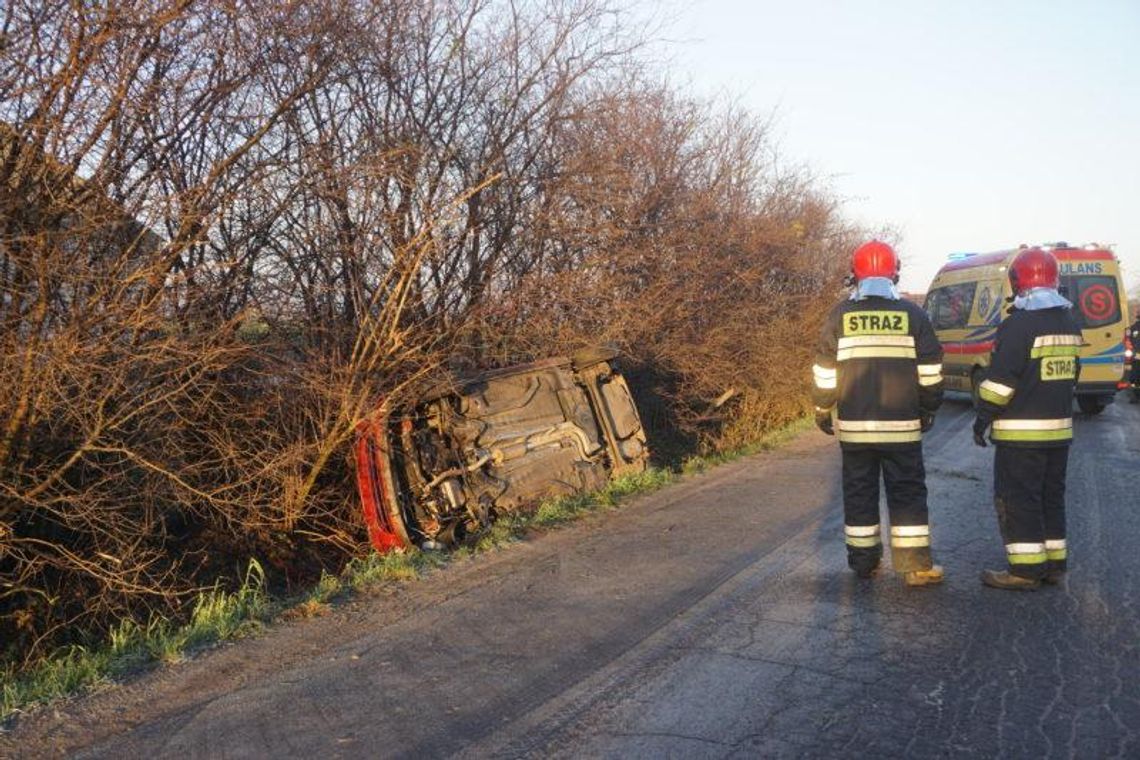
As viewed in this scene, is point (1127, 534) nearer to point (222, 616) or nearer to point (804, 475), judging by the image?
point (804, 475)

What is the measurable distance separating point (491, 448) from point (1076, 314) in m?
10.9

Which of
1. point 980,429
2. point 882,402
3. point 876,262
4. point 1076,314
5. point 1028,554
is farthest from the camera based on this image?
point 1076,314

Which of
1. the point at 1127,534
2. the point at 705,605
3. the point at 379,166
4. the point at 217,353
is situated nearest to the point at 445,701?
the point at 705,605

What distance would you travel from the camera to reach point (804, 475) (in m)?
9.84

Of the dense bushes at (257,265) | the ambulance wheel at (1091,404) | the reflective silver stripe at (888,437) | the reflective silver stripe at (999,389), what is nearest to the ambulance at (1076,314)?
the ambulance wheel at (1091,404)

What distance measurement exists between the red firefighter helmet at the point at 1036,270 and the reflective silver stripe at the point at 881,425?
109 centimetres

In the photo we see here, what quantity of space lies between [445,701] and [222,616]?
189 centimetres

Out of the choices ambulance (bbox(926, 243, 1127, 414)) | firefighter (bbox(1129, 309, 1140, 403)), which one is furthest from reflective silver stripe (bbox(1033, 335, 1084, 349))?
firefighter (bbox(1129, 309, 1140, 403))

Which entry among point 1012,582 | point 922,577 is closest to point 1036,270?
point 1012,582

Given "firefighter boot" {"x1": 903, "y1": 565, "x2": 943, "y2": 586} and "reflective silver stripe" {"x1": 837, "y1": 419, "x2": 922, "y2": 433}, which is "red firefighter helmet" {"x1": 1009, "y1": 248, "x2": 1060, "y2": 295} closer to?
"reflective silver stripe" {"x1": 837, "y1": 419, "x2": 922, "y2": 433}

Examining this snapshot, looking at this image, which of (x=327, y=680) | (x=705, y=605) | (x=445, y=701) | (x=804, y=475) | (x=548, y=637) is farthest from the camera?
(x=804, y=475)

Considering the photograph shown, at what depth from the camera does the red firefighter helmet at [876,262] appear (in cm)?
556

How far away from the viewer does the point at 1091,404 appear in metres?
15.7

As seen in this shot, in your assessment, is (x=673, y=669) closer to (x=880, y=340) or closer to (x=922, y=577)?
(x=922, y=577)
